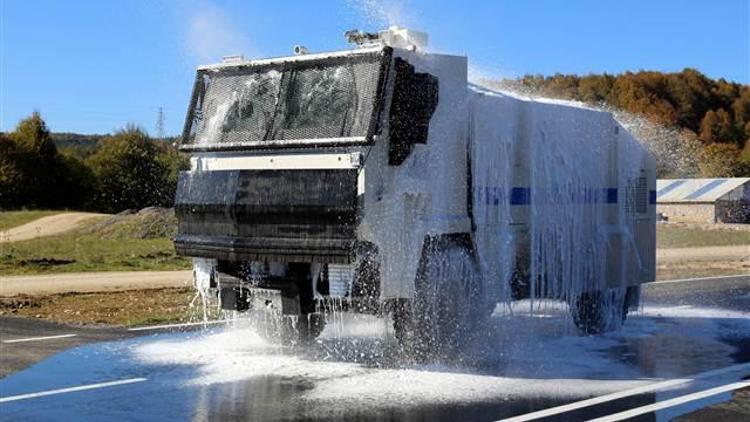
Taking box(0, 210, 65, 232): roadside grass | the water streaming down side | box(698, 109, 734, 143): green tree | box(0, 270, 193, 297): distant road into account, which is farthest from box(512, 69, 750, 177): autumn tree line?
the water streaming down side

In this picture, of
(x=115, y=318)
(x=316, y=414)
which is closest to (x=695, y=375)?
(x=316, y=414)

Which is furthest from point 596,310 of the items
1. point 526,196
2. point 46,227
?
point 46,227

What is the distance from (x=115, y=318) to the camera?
46.9 feet

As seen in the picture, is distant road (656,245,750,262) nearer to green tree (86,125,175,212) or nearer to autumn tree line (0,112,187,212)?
autumn tree line (0,112,187,212)

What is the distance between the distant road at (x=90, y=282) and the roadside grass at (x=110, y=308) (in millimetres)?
1145

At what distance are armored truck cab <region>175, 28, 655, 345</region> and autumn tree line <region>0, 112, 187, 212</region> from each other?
49.8 meters

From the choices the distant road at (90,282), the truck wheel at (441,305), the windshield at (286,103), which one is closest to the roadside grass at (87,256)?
the distant road at (90,282)

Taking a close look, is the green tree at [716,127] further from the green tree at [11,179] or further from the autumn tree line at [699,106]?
the green tree at [11,179]

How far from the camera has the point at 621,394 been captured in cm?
860

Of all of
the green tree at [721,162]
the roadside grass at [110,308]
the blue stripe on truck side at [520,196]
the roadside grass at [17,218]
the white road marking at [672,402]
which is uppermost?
the green tree at [721,162]

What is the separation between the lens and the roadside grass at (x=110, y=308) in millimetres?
14203

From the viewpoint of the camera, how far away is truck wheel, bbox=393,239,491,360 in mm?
9547

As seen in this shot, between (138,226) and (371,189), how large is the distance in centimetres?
3302

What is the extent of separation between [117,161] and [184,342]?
173ft
